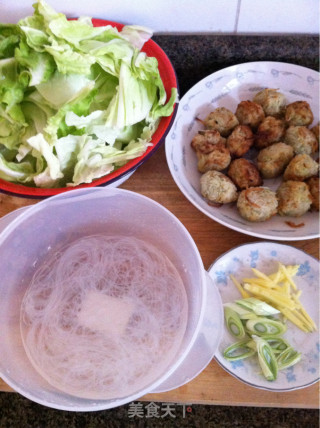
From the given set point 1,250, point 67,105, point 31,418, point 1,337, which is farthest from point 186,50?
point 31,418

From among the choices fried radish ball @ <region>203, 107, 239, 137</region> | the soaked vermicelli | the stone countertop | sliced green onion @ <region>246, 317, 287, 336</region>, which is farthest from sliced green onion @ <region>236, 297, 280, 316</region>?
the stone countertop

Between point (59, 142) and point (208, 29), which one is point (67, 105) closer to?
point (59, 142)

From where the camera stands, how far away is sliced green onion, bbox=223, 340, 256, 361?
74 cm

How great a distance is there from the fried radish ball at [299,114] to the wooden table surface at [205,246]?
283 mm

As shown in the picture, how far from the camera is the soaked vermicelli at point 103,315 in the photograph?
2.12ft

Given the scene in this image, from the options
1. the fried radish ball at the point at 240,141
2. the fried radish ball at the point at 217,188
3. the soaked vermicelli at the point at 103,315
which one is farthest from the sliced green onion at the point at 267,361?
the fried radish ball at the point at 240,141

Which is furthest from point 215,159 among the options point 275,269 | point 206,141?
point 275,269

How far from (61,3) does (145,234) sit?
55 centimetres

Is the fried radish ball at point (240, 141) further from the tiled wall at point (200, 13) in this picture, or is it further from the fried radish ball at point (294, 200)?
the tiled wall at point (200, 13)

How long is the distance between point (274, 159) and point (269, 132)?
0.08m

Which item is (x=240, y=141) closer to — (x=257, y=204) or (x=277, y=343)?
(x=257, y=204)

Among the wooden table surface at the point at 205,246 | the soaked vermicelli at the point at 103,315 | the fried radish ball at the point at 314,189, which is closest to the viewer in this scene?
the soaked vermicelli at the point at 103,315

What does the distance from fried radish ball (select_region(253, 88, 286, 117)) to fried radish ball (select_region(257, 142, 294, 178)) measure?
0.10 m

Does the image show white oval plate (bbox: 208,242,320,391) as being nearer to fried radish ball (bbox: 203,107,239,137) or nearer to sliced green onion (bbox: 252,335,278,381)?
sliced green onion (bbox: 252,335,278,381)
